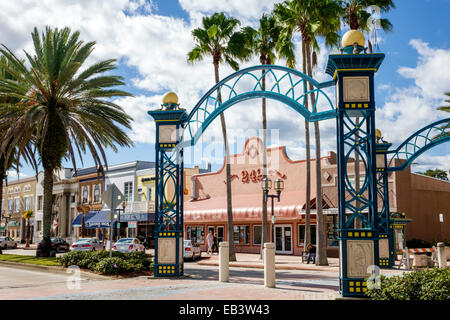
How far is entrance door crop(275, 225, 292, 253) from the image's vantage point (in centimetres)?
3294

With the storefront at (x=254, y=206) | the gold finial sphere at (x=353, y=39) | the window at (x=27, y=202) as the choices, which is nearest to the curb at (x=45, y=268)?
the gold finial sphere at (x=353, y=39)

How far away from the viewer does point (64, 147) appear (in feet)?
72.9

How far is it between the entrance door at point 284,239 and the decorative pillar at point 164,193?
17.8 metres

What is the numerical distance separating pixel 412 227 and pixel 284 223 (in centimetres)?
860

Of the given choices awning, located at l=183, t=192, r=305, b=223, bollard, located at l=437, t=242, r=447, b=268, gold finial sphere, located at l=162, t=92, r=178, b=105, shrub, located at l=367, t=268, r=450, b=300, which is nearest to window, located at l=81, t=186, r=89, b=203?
awning, located at l=183, t=192, r=305, b=223

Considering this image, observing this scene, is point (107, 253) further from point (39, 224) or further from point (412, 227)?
point (39, 224)

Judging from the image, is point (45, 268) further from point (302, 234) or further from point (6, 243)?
point (6, 243)

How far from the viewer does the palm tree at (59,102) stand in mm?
21547

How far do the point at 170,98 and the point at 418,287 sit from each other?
36.0 feet

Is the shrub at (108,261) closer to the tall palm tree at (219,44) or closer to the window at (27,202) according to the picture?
the tall palm tree at (219,44)

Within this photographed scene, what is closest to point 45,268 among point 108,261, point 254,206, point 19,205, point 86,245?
point 108,261

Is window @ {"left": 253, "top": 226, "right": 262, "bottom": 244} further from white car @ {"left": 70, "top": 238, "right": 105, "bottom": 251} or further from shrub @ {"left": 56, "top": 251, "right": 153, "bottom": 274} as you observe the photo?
shrub @ {"left": 56, "top": 251, "right": 153, "bottom": 274}

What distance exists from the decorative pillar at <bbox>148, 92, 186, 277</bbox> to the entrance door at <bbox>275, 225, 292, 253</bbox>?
58.4 feet

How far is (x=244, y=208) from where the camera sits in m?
34.0
